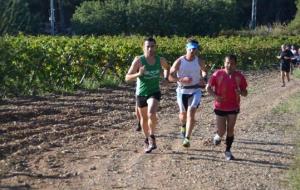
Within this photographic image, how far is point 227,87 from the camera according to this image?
10242mm

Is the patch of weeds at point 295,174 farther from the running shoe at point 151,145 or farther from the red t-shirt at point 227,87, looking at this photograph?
the running shoe at point 151,145

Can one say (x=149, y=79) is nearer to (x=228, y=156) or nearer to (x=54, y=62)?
(x=228, y=156)

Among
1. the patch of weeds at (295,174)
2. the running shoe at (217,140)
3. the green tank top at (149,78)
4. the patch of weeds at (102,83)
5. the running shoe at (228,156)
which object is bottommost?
the patch of weeds at (102,83)

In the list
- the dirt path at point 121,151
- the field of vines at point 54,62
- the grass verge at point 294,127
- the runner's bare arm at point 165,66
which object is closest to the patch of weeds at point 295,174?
the grass verge at point 294,127

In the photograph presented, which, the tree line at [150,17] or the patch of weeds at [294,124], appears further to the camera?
the tree line at [150,17]

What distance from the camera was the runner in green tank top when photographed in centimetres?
1037

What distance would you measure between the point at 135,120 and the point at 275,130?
277 centimetres

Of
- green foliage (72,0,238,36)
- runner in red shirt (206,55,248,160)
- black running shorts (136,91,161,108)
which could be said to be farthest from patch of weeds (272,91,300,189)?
green foliage (72,0,238,36)

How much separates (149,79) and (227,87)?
1151mm

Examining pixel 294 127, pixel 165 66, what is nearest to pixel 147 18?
pixel 294 127

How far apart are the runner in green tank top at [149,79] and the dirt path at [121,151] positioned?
476 millimetres

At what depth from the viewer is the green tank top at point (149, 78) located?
410 inches

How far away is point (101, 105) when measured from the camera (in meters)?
16.5

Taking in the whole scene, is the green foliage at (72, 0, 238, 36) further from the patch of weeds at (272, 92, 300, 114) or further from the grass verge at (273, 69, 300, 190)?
the patch of weeds at (272, 92, 300, 114)
